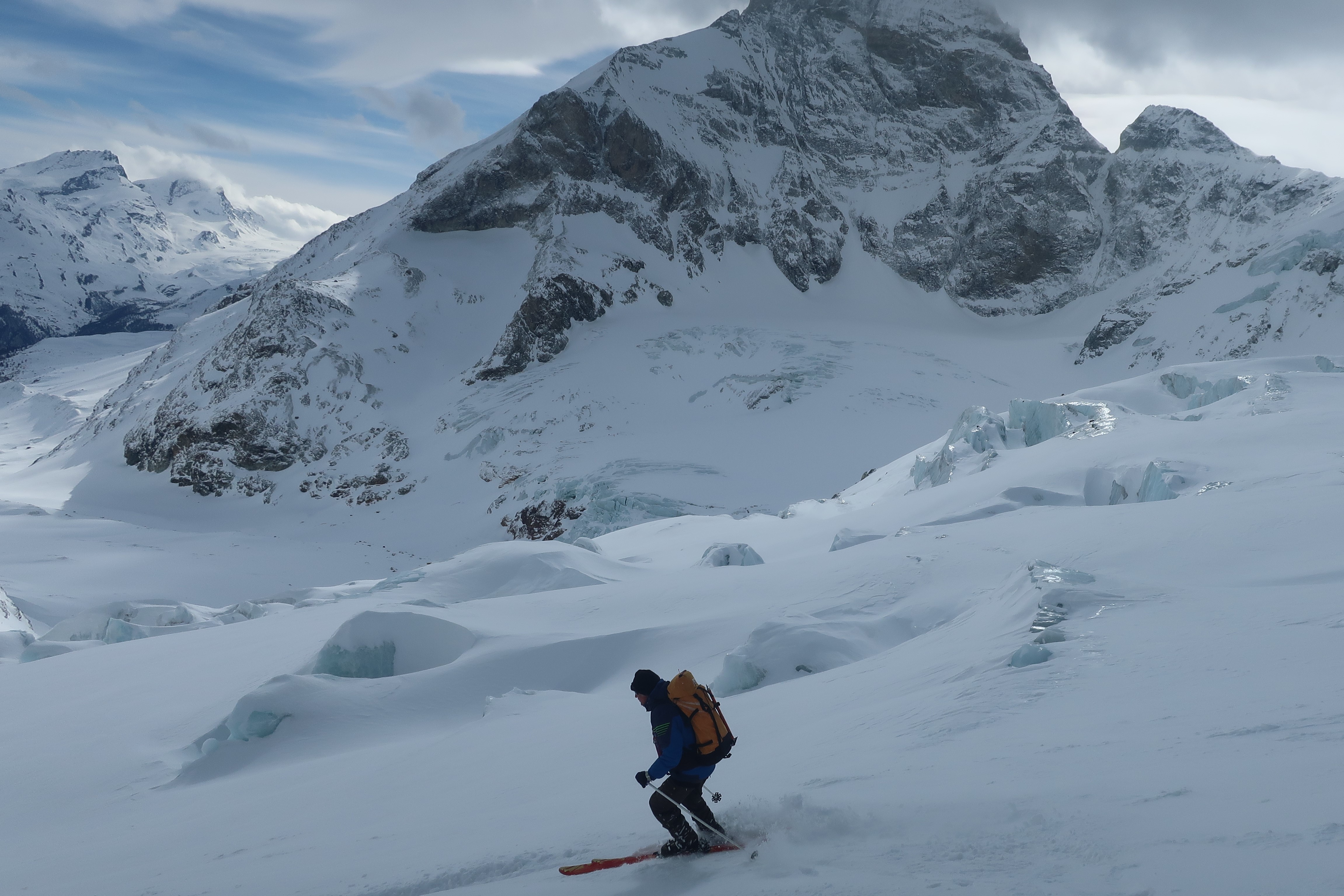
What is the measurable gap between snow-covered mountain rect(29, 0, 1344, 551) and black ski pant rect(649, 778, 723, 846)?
28.8 m

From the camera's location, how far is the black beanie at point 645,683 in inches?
193

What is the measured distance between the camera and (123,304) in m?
196

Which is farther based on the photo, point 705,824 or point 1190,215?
point 1190,215

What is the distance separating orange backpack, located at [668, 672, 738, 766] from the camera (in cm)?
495

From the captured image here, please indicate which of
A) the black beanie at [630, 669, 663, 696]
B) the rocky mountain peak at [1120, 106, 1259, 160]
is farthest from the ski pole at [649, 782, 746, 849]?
the rocky mountain peak at [1120, 106, 1259, 160]

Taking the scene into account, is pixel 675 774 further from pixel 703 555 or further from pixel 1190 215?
pixel 1190 215

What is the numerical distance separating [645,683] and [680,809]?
2.74 feet

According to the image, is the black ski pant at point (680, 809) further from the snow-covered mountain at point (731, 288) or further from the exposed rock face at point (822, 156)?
the exposed rock face at point (822, 156)

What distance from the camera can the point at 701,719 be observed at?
16.3 feet

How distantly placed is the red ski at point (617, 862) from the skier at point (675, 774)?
3.2 inches

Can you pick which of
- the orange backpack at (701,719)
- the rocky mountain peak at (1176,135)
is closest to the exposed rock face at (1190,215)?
the rocky mountain peak at (1176,135)

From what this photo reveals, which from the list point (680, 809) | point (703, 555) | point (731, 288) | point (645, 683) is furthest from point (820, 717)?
point (731, 288)

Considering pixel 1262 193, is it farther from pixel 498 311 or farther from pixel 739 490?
pixel 498 311

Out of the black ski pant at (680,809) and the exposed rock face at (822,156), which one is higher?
the exposed rock face at (822,156)
